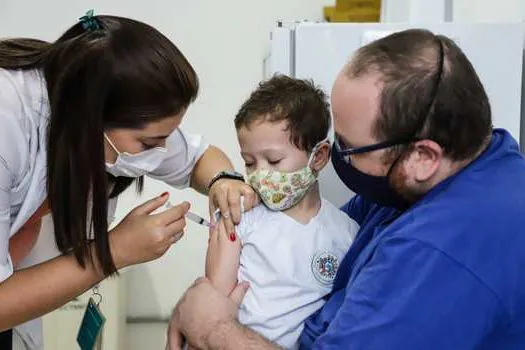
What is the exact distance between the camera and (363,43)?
1669 mm

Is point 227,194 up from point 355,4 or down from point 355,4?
down

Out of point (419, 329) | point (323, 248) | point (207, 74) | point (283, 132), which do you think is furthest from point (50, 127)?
point (207, 74)

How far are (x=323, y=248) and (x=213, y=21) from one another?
169cm

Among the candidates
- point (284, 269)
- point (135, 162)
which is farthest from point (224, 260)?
point (135, 162)

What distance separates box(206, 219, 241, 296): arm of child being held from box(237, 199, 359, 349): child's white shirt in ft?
0.07

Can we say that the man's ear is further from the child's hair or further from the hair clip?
the hair clip

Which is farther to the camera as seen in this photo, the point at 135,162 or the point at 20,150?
the point at 135,162

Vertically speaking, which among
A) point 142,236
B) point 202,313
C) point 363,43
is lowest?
point 202,313

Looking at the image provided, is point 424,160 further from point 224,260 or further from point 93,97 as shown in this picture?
point 93,97

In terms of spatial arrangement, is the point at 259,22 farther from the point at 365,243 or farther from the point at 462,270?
the point at 462,270

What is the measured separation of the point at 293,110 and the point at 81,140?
0.45 meters

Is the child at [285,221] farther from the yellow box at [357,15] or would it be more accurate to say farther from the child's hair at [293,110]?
the yellow box at [357,15]

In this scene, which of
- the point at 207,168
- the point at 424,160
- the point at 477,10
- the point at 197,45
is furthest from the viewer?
the point at 197,45

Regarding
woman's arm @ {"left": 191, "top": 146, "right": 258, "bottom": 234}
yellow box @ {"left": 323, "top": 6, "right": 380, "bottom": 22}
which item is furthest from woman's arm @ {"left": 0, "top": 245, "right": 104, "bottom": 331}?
yellow box @ {"left": 323, "top": 6, "right": 380, "bottom": 22}
